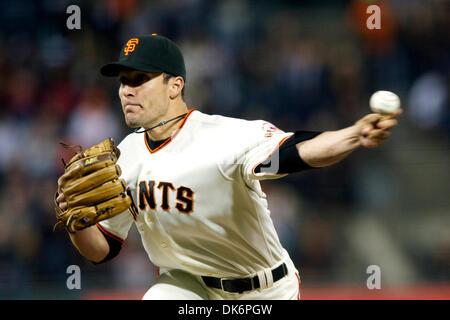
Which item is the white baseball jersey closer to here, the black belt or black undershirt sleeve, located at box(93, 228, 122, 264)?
the black belt

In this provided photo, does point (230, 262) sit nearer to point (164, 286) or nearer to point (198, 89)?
point (164, 286)

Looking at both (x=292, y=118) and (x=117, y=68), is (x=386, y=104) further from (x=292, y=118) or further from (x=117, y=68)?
(x=292, y=118)

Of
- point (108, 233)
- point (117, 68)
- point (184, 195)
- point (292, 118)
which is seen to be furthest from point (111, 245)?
point (292, 118)

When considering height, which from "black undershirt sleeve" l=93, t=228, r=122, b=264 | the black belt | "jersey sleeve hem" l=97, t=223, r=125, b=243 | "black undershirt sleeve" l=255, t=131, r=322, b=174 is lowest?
the black belt

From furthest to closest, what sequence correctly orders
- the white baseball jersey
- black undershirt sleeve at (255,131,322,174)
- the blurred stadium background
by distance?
1. the blurred stadium background
2. the white baseball jersey
3. black undershirt sleeve at (255,131,322,174)

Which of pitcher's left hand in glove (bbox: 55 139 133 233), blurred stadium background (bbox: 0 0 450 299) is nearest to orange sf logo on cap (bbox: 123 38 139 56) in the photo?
pitcher's left hand in glove (bbox: 55 139 133 233)

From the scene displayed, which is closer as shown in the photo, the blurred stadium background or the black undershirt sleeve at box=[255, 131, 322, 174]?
the black undershirt sleeve at box=[255, 131, 322, 174]

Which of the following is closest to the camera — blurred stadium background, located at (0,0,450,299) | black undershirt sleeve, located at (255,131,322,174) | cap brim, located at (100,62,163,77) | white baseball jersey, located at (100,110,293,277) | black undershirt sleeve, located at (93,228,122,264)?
black undershirt sleeve, located at (255,131,322,174)

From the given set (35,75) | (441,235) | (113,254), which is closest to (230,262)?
(113,254)
